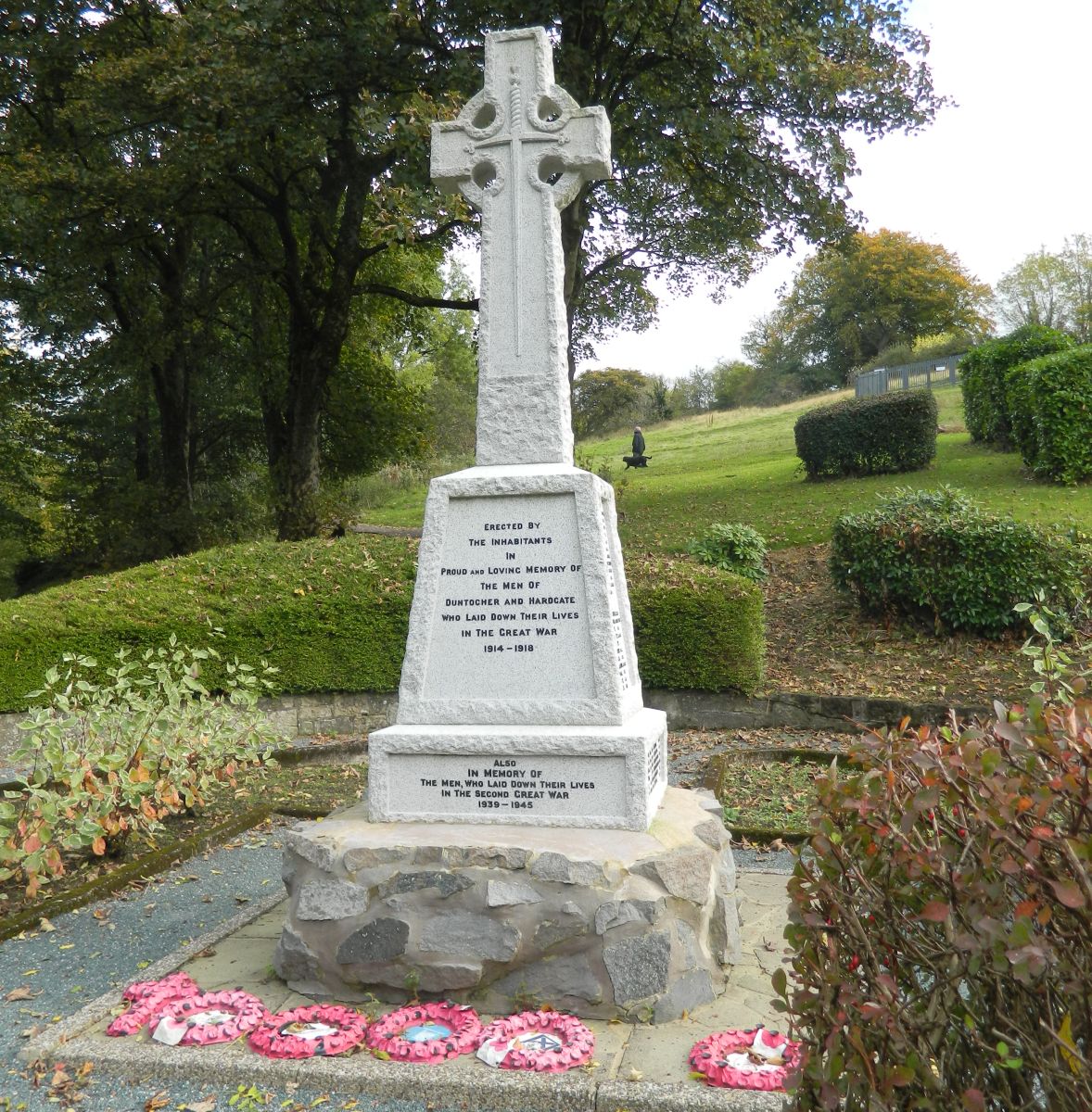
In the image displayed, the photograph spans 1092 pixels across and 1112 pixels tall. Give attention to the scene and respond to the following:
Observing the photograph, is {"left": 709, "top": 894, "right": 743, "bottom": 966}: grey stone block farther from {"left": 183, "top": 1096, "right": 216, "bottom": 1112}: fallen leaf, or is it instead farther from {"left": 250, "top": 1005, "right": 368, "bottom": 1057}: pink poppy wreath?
{"left": 183, "top": 1096, "right": 216, "bottom": 1112}: fallen leaf

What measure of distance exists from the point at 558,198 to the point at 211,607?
22.4ft

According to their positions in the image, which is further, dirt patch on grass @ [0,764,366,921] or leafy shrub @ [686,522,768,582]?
leafy shrub @ [686,522,768,582]

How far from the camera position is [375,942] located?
3.79 m

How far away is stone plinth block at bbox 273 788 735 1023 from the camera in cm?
364

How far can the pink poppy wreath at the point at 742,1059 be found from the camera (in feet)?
10.1

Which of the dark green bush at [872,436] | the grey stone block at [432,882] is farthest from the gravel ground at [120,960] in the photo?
the dark green bush at [872,436]

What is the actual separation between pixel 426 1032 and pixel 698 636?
6.34 meters

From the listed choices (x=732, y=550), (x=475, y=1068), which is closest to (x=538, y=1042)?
(x=475, y=1068)

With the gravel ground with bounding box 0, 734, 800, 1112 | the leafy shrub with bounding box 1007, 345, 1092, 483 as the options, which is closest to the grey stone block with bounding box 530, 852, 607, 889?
the gravel ground with bounding box 0, 734, 800, 1112

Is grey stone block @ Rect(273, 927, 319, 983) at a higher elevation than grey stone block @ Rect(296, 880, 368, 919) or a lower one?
lower

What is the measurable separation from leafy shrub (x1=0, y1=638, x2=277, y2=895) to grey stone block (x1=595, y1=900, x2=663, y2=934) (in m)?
2.90

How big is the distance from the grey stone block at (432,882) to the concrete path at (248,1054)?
62 centimetres

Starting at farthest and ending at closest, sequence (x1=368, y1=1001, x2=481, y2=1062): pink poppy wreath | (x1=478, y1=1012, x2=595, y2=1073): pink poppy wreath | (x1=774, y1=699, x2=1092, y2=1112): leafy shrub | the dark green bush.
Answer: the dark green bush, (x1=368, y1=1001, x2=481, y2=1062): pink poppy wreath, (x1=478, y1=1012, x2=595, y2=1073): pink poppy wreath, (x1=774, y1=699, x2=1092, y2=1112): leafy shrub

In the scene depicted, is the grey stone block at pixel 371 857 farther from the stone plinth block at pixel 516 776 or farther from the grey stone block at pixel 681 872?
the grey stone block at pixel 681 872
